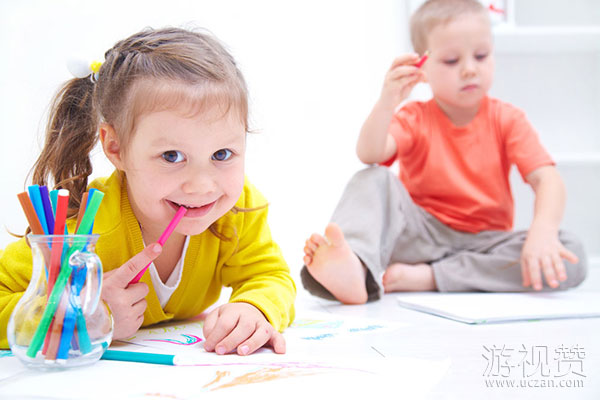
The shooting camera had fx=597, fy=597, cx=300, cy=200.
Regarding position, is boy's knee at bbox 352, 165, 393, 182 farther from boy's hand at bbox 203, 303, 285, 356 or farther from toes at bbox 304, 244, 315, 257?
boy's hand at bbox 203, 303, 285, 356

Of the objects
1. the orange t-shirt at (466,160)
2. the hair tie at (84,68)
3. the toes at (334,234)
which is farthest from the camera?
the orange t-shirt at (466,160)

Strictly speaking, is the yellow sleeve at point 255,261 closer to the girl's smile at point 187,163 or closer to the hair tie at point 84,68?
the girl's smile at point 187,163

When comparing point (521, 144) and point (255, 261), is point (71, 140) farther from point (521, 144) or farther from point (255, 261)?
point (521, 144)

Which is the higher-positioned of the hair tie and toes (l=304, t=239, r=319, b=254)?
the hair tie

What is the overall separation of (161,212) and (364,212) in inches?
23.1

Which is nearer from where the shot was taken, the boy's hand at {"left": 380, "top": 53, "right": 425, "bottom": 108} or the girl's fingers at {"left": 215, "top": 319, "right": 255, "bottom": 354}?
the girl's fingers at {"left": 215, "top": 319, "right": 255, "bottom": 354}

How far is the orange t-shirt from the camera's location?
1350 mm

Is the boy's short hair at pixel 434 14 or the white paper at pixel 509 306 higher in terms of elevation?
the boy's short hair at pixel 434 14

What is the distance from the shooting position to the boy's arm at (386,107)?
3.81ft

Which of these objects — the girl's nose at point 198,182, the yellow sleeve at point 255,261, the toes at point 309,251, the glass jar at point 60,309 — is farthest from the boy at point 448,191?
the glass jar at point 60,309

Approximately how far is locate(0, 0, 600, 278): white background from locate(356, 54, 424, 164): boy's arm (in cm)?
36

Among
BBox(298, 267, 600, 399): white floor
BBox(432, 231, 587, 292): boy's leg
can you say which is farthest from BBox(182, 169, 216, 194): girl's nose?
BBox(432, 231, 587, 292): boy's leg

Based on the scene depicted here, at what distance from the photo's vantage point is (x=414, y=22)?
4.72 feet

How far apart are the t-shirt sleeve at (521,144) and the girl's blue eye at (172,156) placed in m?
0.91
